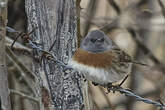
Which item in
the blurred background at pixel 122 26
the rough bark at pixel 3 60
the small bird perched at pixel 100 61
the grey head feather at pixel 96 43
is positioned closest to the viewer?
the rough bark at pixel 3 60

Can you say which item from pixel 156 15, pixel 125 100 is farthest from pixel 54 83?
pixel 125 100

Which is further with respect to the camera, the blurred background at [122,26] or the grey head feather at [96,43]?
the blurred background at [122,26]

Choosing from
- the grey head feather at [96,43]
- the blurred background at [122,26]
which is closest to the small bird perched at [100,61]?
the grey head feather at [96,43]

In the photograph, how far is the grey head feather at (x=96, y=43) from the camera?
3215 mm

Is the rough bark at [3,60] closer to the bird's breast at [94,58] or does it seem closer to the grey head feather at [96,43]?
the bird's breast at [94,58]

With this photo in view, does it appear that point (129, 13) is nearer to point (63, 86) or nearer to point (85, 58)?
point (85, 58)

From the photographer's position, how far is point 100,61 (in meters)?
3.05

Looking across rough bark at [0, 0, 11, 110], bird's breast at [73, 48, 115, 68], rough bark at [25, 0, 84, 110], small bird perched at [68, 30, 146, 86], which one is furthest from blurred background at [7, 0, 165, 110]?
rough bark at [0, 0, 11, 110]

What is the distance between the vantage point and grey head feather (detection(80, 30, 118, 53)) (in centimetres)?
321

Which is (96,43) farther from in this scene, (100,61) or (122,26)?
(122,26)

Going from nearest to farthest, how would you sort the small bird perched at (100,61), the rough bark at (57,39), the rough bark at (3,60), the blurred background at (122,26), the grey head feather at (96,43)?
the rough bark at (3,60) → the rough bark at (57,39) → the small bird perched at (100,61) → the grey head feather at (96,43) → the blurred background at (122,26)

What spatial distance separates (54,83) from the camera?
2816 millimetres

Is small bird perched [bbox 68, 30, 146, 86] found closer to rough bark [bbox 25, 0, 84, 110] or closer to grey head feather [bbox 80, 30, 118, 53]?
grey head feather [bbox 80, 30, 118, 53]

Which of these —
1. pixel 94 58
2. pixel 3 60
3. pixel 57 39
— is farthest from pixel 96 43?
pixel 3 60
